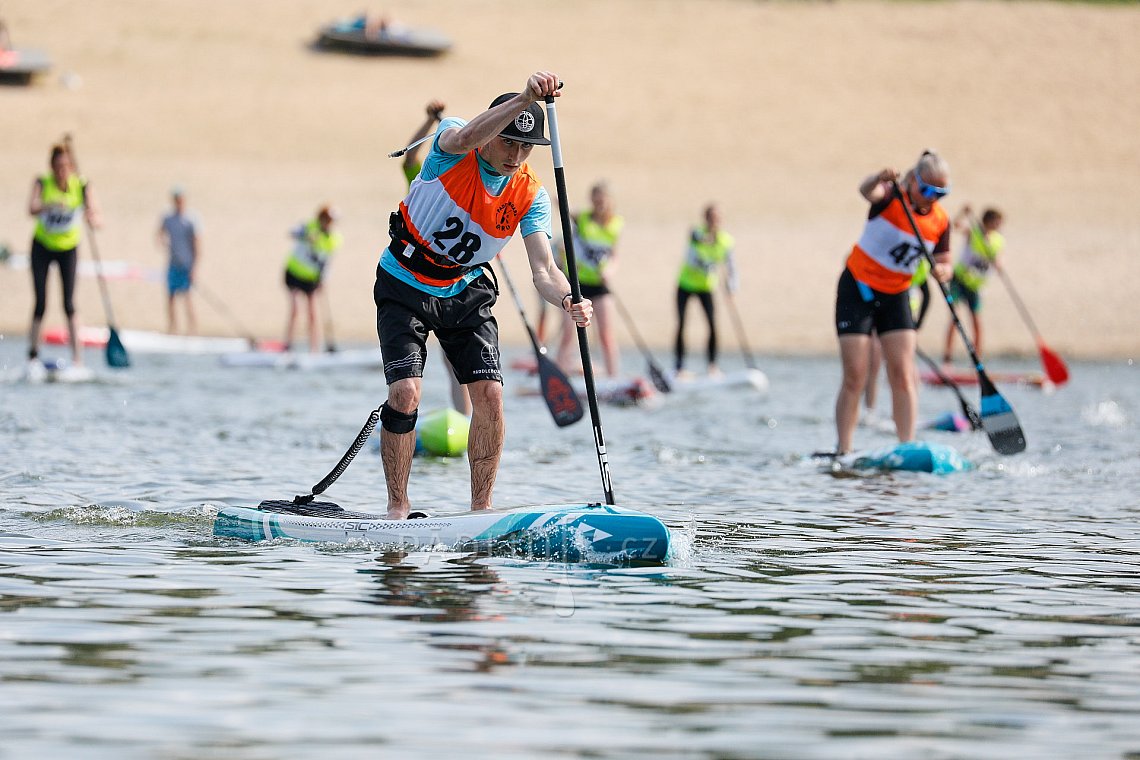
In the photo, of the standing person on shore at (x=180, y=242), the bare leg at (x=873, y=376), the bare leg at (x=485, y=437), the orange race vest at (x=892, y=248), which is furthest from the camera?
the standing person on shore at (x=180, y=242)

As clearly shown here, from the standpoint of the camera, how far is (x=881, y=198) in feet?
32.5

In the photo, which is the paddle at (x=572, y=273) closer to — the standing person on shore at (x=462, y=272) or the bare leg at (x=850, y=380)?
the standing person on shore at (x=462, y=272)

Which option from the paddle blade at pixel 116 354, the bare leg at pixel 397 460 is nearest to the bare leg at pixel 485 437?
the bare leg at pixel 397 460

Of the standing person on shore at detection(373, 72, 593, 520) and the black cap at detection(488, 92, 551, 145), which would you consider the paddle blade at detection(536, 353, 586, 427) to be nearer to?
the standing person on shore at detection(373, 72, 593, 520)

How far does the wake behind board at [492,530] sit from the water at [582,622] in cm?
10

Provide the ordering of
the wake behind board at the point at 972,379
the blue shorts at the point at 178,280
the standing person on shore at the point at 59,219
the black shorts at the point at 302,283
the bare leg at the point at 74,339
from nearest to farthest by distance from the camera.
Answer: the standing person on shore at the point at 59,219 → the bare leg at the point at 74,339 → the wake behind board at the point at 972,379 → the black shorts at the point at 302,283 → the blue shorts at the point at 178,280

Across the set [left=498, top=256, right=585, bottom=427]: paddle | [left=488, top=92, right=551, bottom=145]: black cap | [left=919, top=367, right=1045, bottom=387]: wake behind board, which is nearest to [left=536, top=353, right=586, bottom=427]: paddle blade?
[left=498, top=256, right=585, bottom=427]: paddle

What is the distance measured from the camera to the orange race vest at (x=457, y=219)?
676 cm

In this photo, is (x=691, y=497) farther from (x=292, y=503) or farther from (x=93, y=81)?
(x=93, y=81)

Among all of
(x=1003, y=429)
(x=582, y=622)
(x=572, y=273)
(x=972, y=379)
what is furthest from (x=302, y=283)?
(x=582, y=622)

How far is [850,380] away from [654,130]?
2838 cm

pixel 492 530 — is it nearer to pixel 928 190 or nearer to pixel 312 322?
pixel 928 190

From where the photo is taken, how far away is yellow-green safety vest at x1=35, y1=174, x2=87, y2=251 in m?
14.0

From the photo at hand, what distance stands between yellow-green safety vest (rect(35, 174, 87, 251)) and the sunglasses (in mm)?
7181
